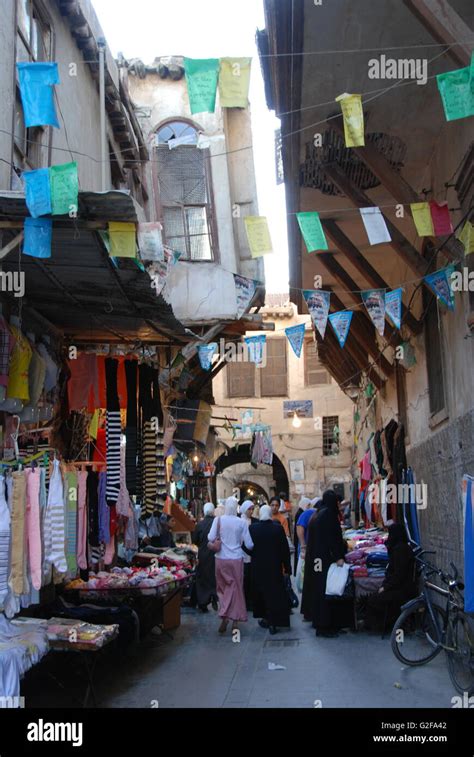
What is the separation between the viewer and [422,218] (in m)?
7.72

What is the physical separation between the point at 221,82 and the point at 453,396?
415cm

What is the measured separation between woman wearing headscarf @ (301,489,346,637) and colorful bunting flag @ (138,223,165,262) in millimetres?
4526

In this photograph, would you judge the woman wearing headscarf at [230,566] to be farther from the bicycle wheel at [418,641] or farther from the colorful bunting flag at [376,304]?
the colorful bunting flag at [376,304]

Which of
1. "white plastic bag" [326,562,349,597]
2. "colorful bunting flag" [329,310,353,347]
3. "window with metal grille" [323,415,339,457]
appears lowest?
"white plastic bag" [326,562,349,597]

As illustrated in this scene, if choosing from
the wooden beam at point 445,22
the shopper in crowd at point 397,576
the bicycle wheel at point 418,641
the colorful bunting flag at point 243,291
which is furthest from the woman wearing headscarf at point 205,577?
the wooden beam at point 445,22

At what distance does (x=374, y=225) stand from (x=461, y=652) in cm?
453

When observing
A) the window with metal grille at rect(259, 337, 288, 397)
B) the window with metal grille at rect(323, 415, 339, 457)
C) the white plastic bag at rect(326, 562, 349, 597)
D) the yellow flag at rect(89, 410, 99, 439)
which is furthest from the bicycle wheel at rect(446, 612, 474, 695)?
the window with metal grille at rect(259, 337, 288, 397)

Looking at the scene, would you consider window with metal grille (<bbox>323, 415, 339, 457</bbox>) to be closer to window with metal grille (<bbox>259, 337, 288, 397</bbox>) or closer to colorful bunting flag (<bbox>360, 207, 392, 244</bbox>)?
window with metal grille (<bbox>259, 337, 288, 397</bbox>)

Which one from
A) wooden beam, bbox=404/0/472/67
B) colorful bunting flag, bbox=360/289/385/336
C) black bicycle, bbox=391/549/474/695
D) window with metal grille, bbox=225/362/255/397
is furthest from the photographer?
window with metal grille, bbox=225/362/255/397

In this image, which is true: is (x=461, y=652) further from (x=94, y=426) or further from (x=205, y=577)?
(x=205, y=577)

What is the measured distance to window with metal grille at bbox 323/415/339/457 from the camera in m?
28.4

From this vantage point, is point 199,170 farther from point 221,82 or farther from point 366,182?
point 221,82
